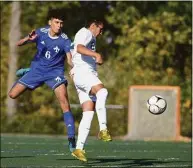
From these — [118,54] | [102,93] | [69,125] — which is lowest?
[69,125]

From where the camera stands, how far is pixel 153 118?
71.1 feet

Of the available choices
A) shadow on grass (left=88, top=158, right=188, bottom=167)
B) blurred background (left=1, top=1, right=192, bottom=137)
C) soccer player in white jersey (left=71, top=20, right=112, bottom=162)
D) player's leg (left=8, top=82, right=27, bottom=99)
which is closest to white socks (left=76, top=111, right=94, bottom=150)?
soccer player in white jersey (left=71, top=20, right=112, bottom=162)

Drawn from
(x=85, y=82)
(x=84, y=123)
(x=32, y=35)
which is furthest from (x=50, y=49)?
(x=84, y=123)

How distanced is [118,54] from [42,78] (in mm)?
16756

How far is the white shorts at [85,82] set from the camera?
1138 cm

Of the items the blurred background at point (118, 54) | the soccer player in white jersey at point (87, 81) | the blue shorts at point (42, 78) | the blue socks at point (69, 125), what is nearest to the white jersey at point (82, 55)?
the soccer player in white jersey at point (87, 81)

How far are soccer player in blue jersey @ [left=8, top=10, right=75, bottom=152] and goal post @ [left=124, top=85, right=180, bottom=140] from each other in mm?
9293

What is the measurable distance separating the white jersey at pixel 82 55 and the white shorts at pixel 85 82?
7cm

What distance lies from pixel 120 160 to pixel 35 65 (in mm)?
1960

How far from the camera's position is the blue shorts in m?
12.3

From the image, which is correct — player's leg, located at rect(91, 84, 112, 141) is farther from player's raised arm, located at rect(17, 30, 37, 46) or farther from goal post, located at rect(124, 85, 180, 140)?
goal post, located at rect(124, 85, 180, 140)

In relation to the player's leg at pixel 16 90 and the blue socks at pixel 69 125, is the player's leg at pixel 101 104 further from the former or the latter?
the player's leg at pixel 16 90

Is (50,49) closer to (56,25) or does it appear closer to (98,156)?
(56,25)

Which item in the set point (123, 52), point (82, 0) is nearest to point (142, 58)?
point (123, 52)
